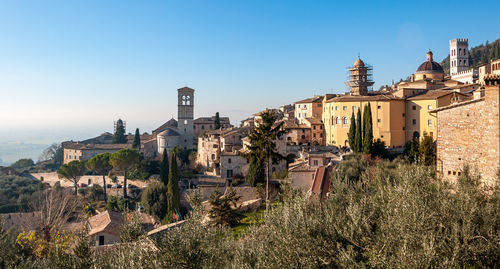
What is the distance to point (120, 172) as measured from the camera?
4809 cm

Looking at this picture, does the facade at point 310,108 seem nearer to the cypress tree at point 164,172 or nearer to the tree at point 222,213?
the cypress tree at point 164,172

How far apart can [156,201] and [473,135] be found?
28.9 metres

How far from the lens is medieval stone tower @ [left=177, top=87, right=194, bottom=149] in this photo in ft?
192

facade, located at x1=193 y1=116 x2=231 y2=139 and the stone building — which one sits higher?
facade, located at x1=193 y1=116 x2=231 y2=139

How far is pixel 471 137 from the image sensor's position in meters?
12.3

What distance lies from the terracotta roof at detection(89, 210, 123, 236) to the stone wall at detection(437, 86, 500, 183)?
21.3 m

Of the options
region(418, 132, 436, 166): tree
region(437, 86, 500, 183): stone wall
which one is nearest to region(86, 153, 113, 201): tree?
region(418, 132, 436, 166): tree

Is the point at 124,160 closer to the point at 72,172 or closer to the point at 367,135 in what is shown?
the point at 72,172

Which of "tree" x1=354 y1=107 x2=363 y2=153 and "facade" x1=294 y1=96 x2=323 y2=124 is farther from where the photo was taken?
"facade" x1=294 y1=96 x2=323 y2=124

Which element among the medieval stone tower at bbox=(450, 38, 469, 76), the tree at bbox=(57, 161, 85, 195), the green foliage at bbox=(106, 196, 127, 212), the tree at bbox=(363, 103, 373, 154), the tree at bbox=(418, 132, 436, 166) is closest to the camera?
the tree at bbox=(418, 132, 436, 166)

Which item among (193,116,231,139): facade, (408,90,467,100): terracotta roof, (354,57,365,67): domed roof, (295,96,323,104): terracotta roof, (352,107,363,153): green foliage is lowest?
(352,107,363,153): green foliage

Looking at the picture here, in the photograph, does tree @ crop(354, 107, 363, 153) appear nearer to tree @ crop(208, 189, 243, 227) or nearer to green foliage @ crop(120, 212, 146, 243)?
tree @ crop(208, 189, 243, 227)

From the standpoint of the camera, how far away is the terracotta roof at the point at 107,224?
27531 millimetres

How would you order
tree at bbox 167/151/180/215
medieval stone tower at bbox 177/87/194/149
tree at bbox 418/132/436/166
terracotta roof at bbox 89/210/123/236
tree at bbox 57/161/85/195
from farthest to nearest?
medieval stone tower at bbox 177/87/194/149, tree at bbox 57/161/85/195, tree at bbox 167/151/180/215, terracotta roof at bbox 89/210/123/236, tree at bbox 418/132/436/166
